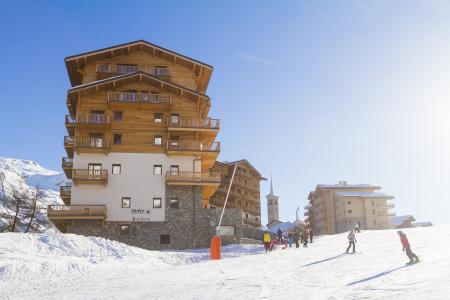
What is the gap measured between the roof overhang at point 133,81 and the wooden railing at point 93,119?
247 centimetres

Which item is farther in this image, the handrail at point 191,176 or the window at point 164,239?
the handrail at point 191,176

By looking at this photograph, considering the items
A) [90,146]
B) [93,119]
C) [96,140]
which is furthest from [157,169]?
[93,119]

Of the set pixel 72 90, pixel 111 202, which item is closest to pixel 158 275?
pixel 111 202

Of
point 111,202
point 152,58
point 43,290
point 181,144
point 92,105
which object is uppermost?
point 152,58

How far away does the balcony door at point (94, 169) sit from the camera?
138 feet

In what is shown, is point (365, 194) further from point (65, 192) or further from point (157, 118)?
Answer: point (65, 192)

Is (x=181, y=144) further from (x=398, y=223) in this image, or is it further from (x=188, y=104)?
(x=398, y=223)

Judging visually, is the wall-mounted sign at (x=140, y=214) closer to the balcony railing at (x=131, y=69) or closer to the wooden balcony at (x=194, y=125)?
the wooden balcony at (x=194, y=125)

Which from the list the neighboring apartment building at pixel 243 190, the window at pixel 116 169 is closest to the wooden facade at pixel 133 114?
the window at pixel 116 169

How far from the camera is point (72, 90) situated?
4422 centimetres

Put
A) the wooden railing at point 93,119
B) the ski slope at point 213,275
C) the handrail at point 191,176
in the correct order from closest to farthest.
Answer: the ski slope at point 213,275, the handrail at point 191,176, the wooden railing at point 93,119

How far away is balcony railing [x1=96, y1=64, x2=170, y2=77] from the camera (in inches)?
1880

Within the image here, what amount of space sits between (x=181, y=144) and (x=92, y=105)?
9.21 metres

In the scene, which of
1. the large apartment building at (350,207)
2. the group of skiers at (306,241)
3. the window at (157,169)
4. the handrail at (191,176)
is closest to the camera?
the group of skiers at (306,241)
